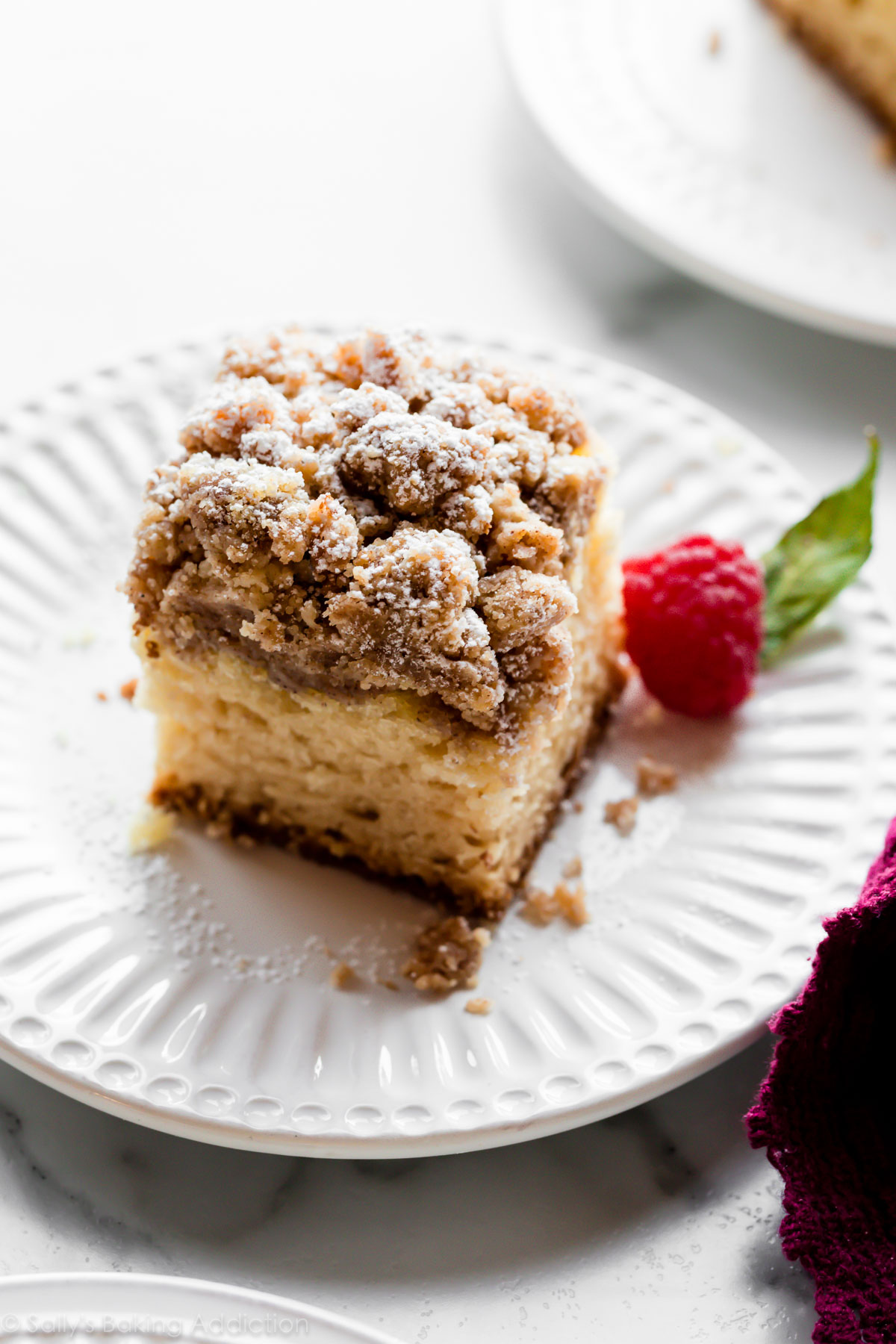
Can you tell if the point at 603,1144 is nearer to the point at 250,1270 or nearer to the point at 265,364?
the point at 250,1270

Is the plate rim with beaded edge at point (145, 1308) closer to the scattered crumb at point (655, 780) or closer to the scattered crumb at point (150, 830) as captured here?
the scattered crumb at point (150, 830)

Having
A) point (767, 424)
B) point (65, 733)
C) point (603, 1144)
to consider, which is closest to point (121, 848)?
point (65, 733)

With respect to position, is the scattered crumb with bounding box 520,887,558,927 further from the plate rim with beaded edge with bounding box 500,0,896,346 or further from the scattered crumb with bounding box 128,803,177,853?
the plate rim with beaded edge with bounding box 500,0,896,346

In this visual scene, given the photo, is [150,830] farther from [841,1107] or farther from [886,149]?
[886,149]

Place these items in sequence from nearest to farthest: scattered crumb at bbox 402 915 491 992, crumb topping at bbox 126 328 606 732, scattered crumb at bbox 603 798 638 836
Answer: crumb topping at bbox 126 328 606 732
scattered crumb at bbox 402 915 491 992
scattered crumb at bbox 603 798 638 836

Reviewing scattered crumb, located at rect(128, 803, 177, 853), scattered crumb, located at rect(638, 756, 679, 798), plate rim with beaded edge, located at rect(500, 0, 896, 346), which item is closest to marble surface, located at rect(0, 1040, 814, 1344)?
scattered crumb, located at rect(128, 803, 177, 853)

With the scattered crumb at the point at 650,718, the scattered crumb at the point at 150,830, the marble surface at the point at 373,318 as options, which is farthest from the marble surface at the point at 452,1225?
the scattered crumb at the point at 650,718
